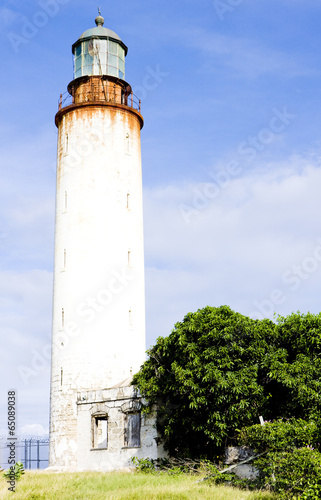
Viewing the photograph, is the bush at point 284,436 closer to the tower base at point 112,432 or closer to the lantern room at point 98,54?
the tower base at point 112,432

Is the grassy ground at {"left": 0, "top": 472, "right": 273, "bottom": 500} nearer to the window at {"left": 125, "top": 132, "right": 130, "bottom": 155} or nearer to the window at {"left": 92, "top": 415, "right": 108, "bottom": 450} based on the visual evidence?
the window at {"left": 92, "top": 415, "right": 108, "bottom": 450}

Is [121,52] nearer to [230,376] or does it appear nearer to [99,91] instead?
Result: [99,91]

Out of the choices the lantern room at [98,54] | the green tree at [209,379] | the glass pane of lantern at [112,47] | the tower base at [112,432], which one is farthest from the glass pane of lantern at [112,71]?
the tower base at [112,432]

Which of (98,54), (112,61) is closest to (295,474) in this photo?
(112,61)

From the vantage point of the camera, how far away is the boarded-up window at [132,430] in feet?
76.9

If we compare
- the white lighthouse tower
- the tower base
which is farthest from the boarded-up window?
the white lighthouse tower

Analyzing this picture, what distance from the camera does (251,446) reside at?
18328mm

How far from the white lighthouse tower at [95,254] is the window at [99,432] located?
0.04 meters

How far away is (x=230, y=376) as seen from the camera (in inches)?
777

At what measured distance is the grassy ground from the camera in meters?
15.2

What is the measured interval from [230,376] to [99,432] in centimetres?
907

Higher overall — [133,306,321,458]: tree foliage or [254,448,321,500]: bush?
[133,306,321,458]: tree foliage

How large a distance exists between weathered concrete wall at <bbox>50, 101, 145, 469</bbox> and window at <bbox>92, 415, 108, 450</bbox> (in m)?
1.15

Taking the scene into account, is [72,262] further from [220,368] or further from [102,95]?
[220,368]
